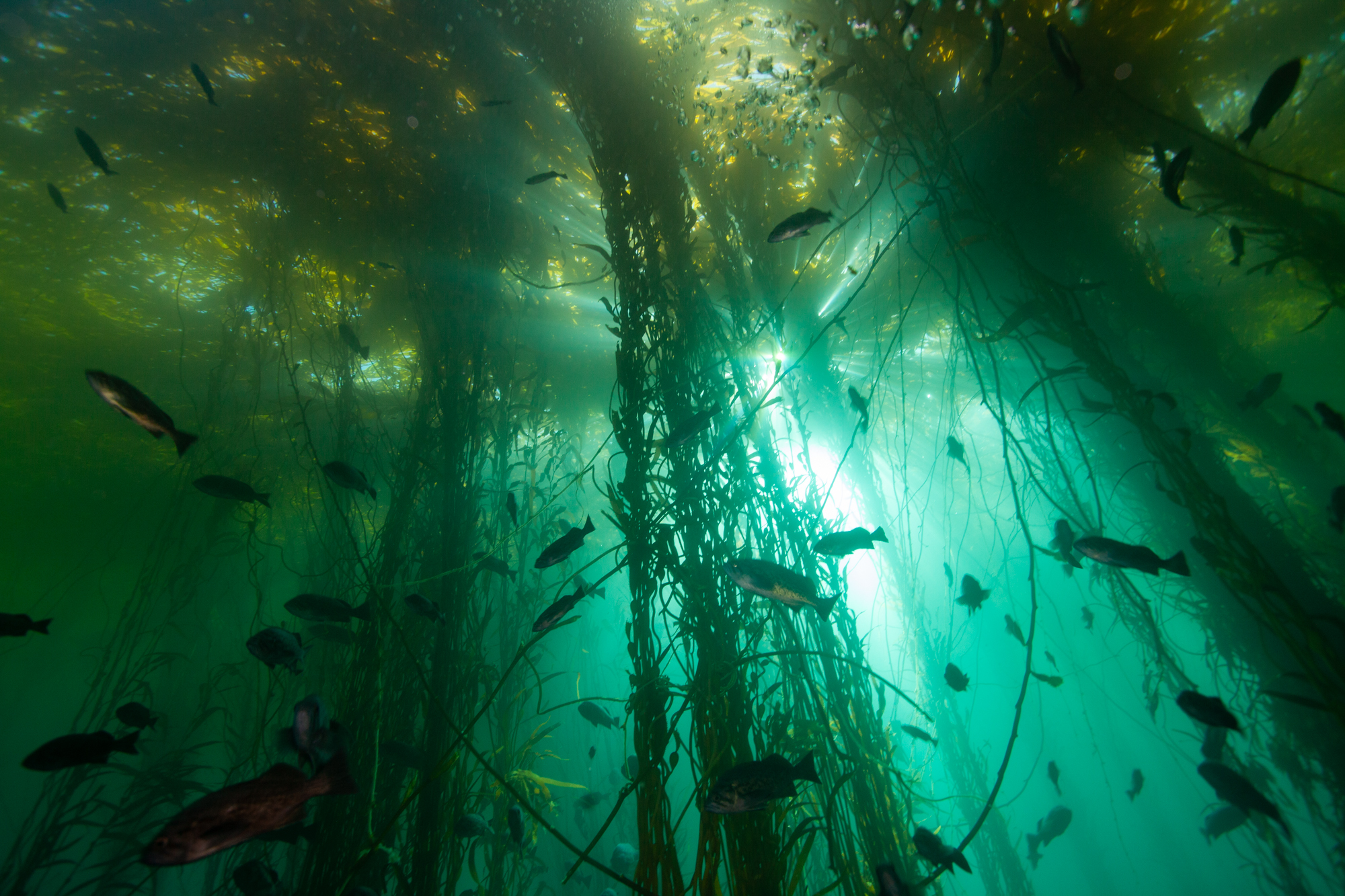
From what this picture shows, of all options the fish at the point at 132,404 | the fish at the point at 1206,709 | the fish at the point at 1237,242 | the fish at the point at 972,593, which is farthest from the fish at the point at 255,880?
the fish at the point at 1237,242

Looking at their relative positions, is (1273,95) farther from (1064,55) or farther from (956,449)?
(956,449)

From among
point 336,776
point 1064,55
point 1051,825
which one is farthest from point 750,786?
point 1051,825

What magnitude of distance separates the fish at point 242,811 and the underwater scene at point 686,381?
16mm

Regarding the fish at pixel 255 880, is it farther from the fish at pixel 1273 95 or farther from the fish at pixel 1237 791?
the fish at pixel 1273 95

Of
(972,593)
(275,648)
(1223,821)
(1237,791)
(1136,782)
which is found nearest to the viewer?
(275,648)

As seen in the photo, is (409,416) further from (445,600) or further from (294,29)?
(294,29)

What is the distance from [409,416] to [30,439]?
22688 mm

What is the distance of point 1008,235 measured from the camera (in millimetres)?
4133

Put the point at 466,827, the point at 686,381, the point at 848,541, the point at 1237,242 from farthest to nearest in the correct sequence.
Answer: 1. the point at 1237,242
2. the point at 466,827
3. the point at 686,381
4. the point at 848,541

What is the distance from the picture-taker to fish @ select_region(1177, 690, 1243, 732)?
3.06 m

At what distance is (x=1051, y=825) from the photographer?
24.3 ft

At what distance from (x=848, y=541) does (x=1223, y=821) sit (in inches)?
259

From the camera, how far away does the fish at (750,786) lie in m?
2.37

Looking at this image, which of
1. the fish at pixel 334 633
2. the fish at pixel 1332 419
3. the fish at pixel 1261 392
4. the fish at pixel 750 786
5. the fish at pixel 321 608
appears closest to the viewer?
the fish at pixel 750 786
